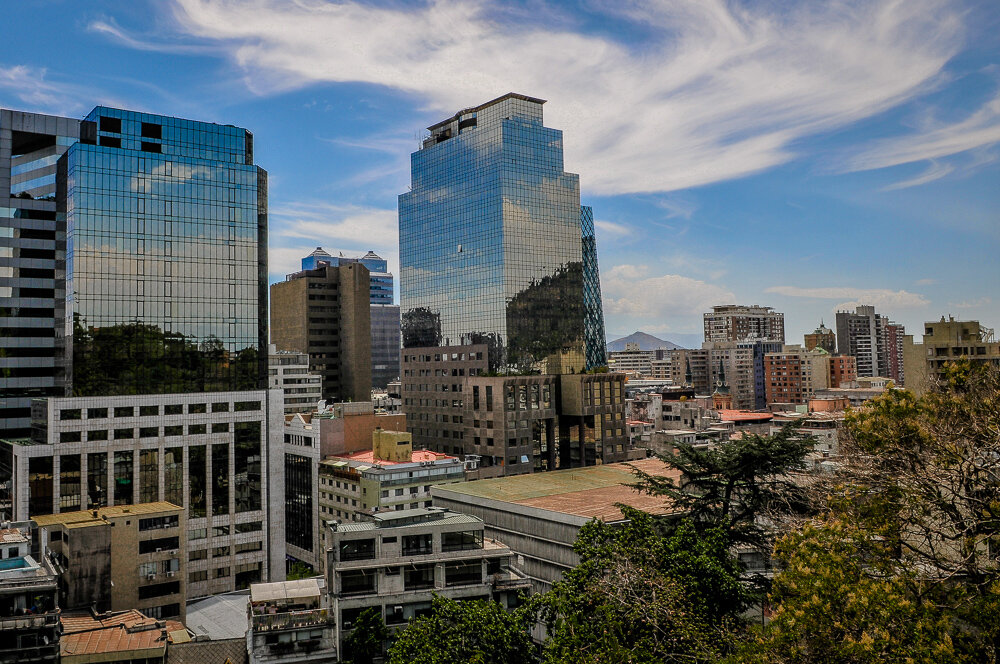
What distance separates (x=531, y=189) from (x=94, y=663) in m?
97.6

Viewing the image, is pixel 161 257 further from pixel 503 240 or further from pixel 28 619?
pixel 503 240

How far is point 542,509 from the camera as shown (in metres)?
54.9

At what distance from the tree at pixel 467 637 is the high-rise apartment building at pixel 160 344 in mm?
50183

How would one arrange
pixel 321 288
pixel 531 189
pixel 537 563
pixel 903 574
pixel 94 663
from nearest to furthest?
pixel 903 574
pixel 94 663
pixel 537 563
pixel 531 189
pixel 321 288

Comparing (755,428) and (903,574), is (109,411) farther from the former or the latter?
(755,428)

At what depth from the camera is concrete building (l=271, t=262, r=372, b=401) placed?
169 m

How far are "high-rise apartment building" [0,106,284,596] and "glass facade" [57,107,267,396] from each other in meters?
0.14

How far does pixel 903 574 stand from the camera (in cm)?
2348

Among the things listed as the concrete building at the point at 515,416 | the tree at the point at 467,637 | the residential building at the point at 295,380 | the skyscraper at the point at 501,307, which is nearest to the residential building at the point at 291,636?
the tree at the point at 467,637

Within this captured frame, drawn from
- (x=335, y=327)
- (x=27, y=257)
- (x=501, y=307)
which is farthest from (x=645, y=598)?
(x=335, y=327)

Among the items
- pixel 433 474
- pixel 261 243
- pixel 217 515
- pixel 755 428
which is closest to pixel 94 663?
pixel 217 515

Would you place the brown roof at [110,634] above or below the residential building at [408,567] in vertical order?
below

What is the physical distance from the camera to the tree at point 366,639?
4294 cm

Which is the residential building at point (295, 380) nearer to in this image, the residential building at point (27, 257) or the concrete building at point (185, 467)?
the residential building at point (27, 257)
